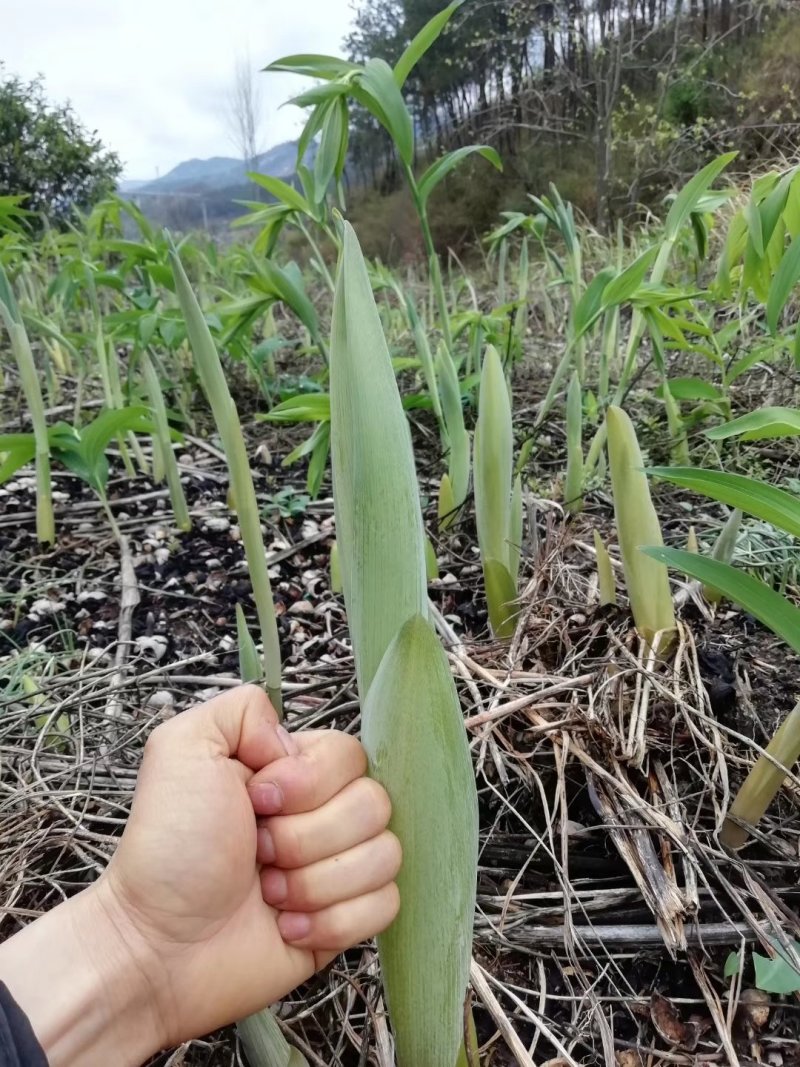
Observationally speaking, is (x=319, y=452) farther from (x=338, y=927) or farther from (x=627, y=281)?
(x=338, y=927)

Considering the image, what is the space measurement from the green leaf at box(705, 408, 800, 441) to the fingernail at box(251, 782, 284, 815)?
35 cm

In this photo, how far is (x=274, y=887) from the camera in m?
0.41

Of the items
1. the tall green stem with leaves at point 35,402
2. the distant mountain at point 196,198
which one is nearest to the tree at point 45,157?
the distant mountain at point 196,198

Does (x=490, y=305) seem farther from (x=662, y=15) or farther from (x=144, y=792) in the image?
(x=662, y=15)

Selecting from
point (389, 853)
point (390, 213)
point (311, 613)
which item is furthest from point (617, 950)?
point (390, 213)

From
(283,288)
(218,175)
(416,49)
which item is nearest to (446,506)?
(283,288)

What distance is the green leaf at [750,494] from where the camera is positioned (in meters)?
0.43

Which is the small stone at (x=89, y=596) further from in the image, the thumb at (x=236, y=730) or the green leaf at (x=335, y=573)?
the thumb at (x=236, y=730)

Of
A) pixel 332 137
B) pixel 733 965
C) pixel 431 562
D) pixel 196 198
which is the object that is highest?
pixel 196 198

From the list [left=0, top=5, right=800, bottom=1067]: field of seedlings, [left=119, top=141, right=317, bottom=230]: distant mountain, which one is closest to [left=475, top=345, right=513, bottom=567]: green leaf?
[left=0, top=5, right=800, bottom=1067]: field of seedlings

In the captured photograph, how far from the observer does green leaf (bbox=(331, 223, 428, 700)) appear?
350 millimetres

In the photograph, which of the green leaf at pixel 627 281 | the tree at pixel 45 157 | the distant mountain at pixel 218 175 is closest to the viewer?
the green leaf at pixel 627 281

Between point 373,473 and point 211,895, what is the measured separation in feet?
0.81

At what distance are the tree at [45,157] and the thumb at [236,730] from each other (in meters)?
6.76
